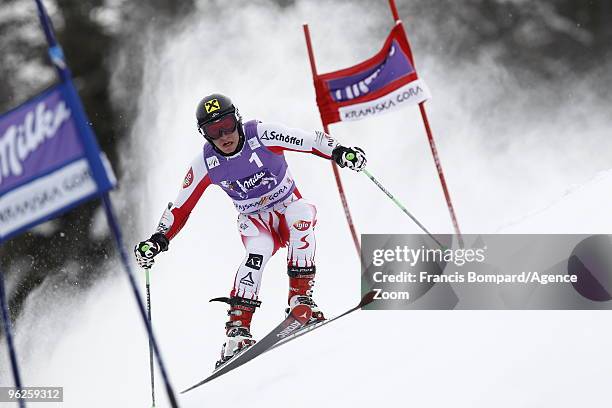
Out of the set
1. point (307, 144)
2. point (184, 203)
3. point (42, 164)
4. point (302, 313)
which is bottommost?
point (302, 313)

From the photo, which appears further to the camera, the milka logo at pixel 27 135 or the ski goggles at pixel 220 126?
the ski goggles at pixel 220 126

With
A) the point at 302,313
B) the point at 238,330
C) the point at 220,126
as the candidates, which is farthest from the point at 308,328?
the point at 220,126

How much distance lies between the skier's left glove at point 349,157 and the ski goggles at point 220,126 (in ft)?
2.47

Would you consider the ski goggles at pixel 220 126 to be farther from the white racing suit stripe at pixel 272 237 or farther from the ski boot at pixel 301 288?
the ski boot at pixel 301 288

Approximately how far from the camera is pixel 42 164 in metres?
2.70

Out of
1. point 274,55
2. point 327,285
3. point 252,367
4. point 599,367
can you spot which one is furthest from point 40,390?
point 599,367

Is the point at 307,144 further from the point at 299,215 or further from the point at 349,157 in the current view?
the point at 299,215

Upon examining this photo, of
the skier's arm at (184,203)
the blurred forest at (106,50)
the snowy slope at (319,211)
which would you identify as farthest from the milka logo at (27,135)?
the blurred forest at (106,50)

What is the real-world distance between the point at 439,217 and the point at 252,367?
8.04 metres

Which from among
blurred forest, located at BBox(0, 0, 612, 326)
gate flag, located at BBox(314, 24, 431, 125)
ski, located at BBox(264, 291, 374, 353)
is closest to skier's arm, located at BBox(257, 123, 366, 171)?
ski, located at BBox(264, 291, 374, 353)

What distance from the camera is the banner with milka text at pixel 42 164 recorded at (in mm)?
2611

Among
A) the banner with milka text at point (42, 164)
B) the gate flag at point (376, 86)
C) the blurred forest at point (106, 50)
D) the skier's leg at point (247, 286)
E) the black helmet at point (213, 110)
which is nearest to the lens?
the banner with milka text at point (42, 164)

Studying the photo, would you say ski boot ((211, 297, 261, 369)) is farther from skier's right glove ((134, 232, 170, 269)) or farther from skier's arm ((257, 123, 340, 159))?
skier's arm ((257, 123, 340, 159))

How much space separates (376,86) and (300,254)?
7.41 ft
